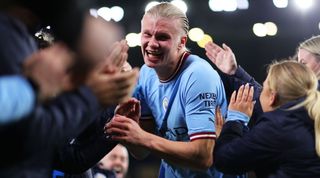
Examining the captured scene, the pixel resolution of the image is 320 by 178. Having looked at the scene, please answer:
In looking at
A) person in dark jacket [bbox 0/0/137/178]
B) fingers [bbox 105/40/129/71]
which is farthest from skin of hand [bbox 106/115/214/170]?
person in dark jacket [bbox 0/0/137/178]

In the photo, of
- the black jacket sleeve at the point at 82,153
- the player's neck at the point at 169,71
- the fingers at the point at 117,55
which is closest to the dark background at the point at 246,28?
the player's neck at the point at 169,71

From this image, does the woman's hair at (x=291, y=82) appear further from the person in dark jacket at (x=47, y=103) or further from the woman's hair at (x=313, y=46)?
the person in dark jacket at (x=47, y=103)

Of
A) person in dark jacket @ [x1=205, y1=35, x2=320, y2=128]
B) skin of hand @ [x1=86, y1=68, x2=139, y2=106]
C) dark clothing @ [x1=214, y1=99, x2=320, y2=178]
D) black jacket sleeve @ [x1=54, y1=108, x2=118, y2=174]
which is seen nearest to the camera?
skin of hand @ [x1=86, y1=68, x2=139, y2=106]

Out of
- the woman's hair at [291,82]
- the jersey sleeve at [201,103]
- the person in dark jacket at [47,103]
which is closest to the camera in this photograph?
the person in dark jacket at [47,103]

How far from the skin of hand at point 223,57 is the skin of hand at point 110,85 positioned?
1.73 meters

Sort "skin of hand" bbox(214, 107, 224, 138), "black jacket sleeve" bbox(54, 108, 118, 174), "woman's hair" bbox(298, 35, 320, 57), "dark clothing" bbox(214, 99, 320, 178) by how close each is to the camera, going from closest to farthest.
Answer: "black jacket sleeve" bbox(54, 108, 118, 174), "dark clothing" bbox(214, 99, 320, 178), "skin of hand" bbox(214, 107, 224, 138), "woman's hair" bbox(298, 35, 320, 57)

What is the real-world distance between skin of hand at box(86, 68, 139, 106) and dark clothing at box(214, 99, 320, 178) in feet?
3.36

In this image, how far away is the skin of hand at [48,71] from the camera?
1.27 m

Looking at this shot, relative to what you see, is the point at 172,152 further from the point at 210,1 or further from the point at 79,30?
the point at 210,1

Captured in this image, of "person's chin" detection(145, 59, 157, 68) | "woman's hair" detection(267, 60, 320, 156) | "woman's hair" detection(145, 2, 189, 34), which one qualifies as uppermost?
"woman's hair" detection(145, 2, 189, 34)

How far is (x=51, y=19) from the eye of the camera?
1247 millimetres

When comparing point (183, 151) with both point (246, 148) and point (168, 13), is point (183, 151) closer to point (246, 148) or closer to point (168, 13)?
point (246, 148)

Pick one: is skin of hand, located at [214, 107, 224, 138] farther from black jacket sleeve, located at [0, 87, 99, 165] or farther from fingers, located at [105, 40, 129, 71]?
black jacket sleeve, located at [0, 87, 99, 165]

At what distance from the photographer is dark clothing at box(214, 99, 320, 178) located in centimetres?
234
